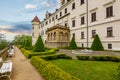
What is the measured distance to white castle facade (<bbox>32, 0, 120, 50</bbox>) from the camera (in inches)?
842

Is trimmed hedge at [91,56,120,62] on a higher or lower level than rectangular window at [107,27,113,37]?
lower

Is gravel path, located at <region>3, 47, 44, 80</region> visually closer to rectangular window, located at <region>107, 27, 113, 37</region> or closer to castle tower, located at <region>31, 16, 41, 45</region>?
rectangular window, located at <region>107, 27, 113, 37</region>

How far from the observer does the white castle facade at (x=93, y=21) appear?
21391 millimetres

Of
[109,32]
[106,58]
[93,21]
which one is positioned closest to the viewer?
[106,58]

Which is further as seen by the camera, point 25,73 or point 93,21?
point 93,21

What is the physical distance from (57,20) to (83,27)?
15.8 meters

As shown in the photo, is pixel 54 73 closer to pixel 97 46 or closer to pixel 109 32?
pixel 97 46

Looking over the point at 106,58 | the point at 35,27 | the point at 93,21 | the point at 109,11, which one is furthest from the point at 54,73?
the point at 35,27

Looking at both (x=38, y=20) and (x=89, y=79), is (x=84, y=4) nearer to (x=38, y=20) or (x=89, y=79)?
(x=89, y=79)

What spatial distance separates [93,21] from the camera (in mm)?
26125

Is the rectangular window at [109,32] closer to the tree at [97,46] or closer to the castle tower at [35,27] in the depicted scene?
the tree at [97,46]

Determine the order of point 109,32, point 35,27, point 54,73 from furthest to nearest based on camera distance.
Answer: point 35,27, point 109,32, point 54,73

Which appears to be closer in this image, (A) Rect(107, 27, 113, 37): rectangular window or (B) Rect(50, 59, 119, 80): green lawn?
(B) Rect(50, 59, 119, 80): green lawn

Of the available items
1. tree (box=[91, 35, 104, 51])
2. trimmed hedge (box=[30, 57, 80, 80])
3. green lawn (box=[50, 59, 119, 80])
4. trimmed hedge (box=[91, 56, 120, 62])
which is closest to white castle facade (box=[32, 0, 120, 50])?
tree (box=[91, 35, 104, 51])
